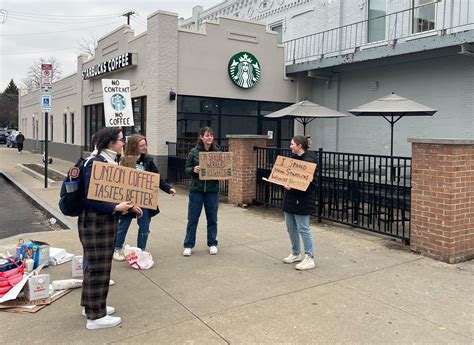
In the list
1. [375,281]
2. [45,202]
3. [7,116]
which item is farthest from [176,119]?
[7,116]

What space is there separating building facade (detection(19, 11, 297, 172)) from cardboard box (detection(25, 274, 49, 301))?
Answer: 34.4 feet

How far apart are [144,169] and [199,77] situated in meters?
10.2

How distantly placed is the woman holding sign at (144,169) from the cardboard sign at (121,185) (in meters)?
0.82

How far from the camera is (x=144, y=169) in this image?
5816 mm

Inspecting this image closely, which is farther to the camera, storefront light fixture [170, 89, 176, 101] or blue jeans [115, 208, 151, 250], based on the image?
storefront light fixture [170, 89, 176, 101]

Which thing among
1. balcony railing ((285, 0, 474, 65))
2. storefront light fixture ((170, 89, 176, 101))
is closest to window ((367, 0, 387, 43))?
balcony railing ((285, 0, 474, 65))

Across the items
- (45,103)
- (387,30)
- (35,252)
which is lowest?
(35,252)

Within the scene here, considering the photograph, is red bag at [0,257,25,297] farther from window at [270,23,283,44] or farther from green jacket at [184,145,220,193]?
window at [270,23,283,44]

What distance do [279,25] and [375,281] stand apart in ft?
54.1

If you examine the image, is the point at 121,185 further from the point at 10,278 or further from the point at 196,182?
the point at 196,182

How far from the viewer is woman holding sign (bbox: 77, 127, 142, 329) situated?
3.88 m

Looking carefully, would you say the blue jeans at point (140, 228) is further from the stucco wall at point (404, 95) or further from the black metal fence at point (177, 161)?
the stucco wall at point (404, 95)

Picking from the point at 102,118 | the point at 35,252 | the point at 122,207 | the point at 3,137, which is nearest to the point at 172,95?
the point at 102,118

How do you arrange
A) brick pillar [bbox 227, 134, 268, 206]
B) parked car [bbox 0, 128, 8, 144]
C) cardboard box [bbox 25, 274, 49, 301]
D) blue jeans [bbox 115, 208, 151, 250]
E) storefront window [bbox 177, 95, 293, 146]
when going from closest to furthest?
cardboard box [bbox 25, 274, 49, 301]
blue jeans [bbox 115, 208, 151, 250]
brick pillar [bbox 227, 134, 268, 206]
storefront window [bbox 177, 95, 293, 146]
parked car [bbox 0, 128, 8, 144]
